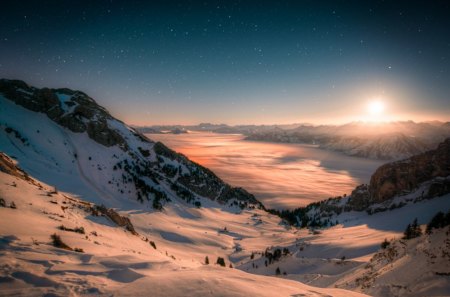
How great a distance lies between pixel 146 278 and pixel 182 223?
66.4 m

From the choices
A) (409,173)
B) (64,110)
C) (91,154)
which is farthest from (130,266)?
(409,173)

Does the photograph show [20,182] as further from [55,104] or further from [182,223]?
[55,104]

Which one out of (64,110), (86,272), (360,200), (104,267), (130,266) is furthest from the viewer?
(360,200)

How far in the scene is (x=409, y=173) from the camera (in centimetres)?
10906

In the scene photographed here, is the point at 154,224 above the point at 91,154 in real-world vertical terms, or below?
below

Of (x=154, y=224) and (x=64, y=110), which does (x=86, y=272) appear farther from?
(x=64, y=110)

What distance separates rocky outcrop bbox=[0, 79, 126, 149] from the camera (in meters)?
86.8

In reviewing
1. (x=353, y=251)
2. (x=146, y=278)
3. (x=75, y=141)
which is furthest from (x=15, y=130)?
(x=353, y=251)

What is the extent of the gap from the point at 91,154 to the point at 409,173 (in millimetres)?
137688

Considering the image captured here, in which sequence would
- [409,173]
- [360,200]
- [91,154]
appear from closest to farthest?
[91,154] → [409,173] → [360,200]

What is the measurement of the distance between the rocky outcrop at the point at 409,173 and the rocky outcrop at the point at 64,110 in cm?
12448

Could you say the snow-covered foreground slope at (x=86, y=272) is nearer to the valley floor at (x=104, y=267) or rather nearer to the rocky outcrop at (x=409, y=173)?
the valley floor at (x=104, y=267)

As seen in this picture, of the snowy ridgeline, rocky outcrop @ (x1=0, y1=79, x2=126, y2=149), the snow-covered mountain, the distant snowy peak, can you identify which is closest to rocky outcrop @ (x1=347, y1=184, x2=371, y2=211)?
the snow-covered mountain

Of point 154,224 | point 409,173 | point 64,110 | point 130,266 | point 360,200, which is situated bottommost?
point 360,200
